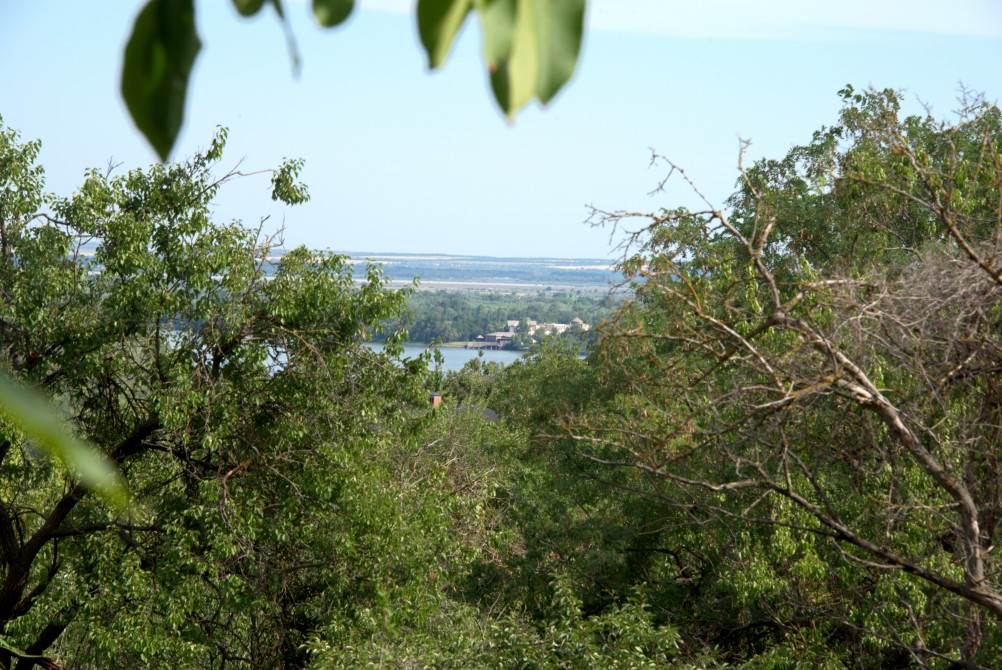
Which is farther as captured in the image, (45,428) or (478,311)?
(478,311)

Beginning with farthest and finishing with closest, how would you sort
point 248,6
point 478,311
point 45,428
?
point 478,311
point 248,6
point 45,428

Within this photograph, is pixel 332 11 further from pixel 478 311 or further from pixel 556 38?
pixel 478 311

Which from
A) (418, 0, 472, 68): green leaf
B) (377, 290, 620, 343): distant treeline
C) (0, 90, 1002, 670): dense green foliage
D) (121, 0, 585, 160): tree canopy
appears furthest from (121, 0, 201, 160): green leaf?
(377, 290, 620, 343): distant treeline

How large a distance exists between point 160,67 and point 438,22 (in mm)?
156

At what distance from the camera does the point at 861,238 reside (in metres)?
15.7

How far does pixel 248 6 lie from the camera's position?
62 centimetres

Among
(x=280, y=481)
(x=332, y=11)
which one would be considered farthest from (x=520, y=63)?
(x=280, y=481)

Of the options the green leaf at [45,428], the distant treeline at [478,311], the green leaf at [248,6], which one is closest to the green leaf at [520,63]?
the green leaf at [248,6]

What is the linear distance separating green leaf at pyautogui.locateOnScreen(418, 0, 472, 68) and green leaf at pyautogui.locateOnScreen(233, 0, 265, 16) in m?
0.13

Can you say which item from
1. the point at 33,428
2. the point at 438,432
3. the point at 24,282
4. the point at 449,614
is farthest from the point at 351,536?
the point at 438,432

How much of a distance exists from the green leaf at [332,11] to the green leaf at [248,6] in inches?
2.1

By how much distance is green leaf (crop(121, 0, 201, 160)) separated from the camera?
55 centimetres

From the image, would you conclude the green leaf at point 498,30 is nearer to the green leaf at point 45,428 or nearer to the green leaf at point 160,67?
the green leaf at point 160,67

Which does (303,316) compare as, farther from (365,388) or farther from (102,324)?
(102,324)
